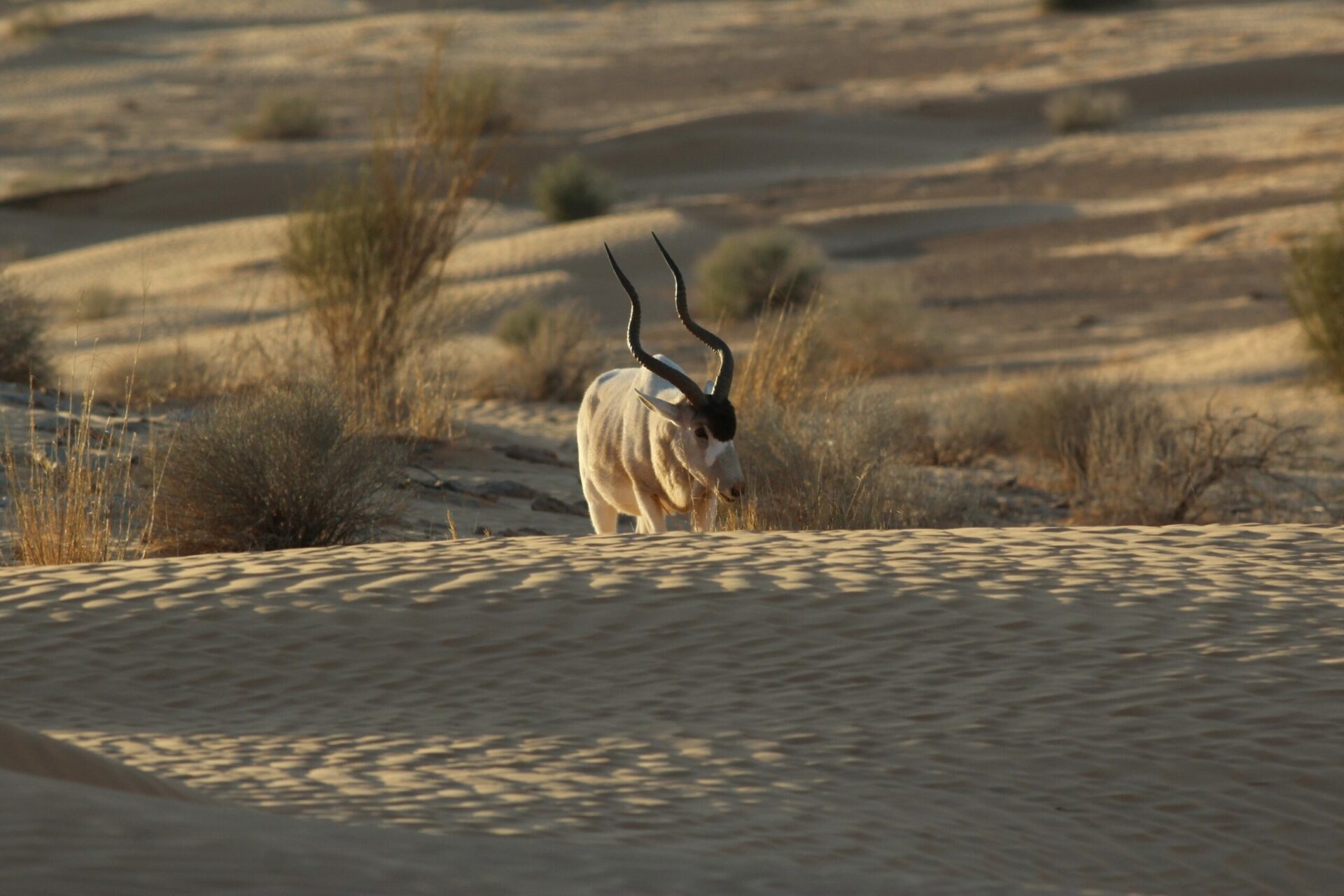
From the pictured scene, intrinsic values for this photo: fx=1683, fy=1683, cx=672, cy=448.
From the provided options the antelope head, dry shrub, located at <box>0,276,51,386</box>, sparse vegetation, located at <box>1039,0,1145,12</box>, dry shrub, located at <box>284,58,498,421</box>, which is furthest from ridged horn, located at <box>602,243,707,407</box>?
sparse vegetation, located at <box>1039,0,1145,12</box>

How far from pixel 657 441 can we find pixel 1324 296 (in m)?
10.9

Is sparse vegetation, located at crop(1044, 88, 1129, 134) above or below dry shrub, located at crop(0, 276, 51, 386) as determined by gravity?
above

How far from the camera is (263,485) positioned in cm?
796

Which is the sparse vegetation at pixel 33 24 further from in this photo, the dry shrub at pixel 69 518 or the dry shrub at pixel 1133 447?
the dry shrub at pixel 69 518

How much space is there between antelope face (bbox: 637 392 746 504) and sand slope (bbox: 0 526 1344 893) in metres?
0.89

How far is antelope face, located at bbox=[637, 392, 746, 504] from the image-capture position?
254 inches

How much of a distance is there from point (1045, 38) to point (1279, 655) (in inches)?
2133

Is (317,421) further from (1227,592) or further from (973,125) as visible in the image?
(973,125)

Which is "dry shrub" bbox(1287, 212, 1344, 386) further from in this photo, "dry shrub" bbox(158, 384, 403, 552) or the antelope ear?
the antelope ear

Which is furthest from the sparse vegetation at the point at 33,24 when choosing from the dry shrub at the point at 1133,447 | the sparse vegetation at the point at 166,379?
the dry shrub at the point at 1133,447

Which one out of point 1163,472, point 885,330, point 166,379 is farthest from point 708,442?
point 885,330

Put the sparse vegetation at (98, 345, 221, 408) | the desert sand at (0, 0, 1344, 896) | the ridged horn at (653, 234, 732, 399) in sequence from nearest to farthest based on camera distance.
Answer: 1. the desert sand at (0, 0, 1344, 896)
2. the ridged horn at (653, 234, 732, 399)
3. the sparse vegetation at (98, 345, 221, 408)

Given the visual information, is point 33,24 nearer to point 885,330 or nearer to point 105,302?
point 105,302

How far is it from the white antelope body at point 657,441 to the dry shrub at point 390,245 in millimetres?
5600
